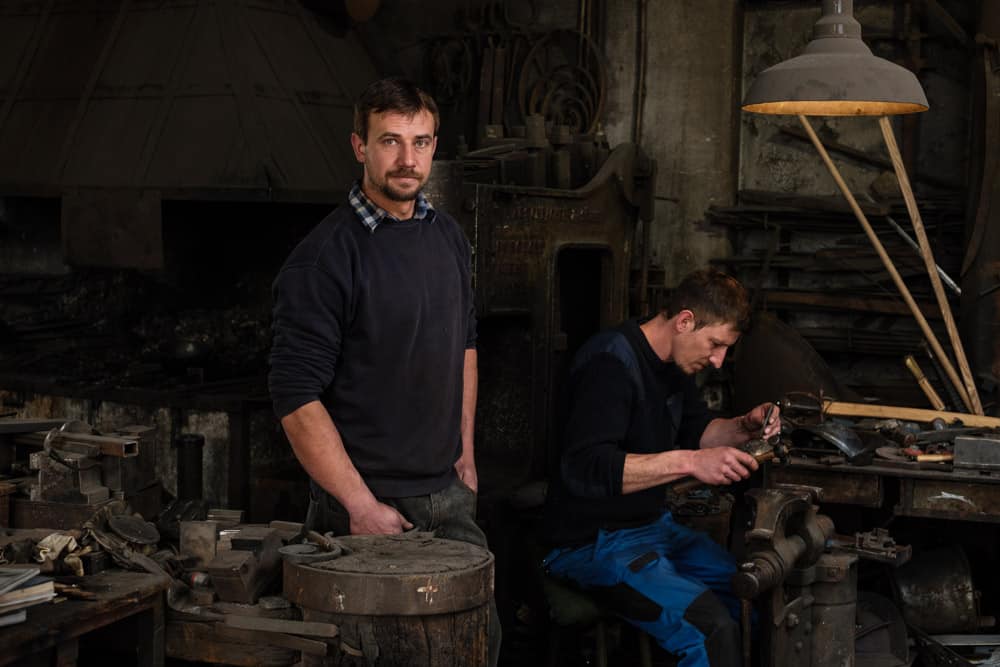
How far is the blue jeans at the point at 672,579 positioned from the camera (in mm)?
3289

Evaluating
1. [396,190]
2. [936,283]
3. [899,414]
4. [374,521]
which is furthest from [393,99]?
[936,283]

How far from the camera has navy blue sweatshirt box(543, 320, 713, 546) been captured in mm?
3428

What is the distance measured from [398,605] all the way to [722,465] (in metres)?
1.21

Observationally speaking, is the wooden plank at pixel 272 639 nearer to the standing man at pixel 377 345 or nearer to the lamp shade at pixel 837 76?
the standing man at pixel 377 345

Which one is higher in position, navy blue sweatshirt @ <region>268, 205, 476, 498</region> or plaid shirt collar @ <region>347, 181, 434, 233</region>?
plaid shirt collar @ <region>347, 181, 434, 233</region>

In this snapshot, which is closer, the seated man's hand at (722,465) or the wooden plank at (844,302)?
the seated man's hand at (722,465)

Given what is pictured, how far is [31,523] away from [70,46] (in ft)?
14.6

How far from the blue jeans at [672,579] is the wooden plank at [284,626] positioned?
1.17m

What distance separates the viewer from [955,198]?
20.9 ft

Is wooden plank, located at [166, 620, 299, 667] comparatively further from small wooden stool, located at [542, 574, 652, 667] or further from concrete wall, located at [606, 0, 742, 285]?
concrete wall, located at [606, 0, 742, 285]

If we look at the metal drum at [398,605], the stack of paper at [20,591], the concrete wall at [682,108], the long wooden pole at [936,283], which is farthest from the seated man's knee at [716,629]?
the concrete wall at [682,108]

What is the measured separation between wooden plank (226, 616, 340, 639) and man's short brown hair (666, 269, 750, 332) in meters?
1.57

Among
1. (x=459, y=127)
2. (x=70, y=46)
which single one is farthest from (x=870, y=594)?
(x=70, y=46)

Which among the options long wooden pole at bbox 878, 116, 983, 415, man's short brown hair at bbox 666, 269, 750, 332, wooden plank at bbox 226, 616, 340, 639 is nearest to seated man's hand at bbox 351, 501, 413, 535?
wooden plank at bbox 226, 616, 340, 639
